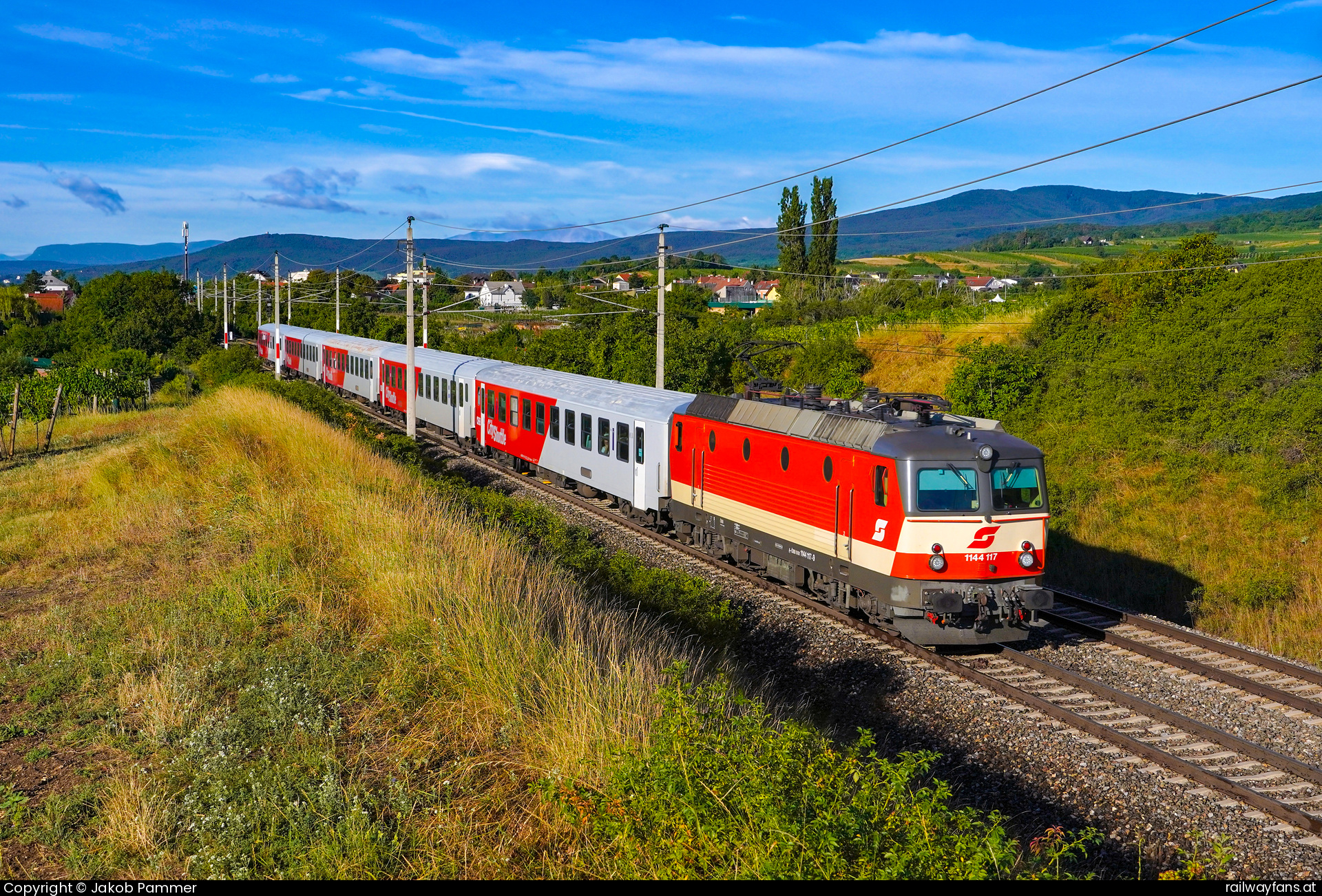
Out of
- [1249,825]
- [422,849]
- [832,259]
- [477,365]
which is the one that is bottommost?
[1249,825]

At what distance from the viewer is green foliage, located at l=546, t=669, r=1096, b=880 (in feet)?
15.7

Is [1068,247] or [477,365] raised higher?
[1068,247]

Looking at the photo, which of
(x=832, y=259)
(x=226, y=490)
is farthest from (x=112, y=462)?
(x=832, y=259)

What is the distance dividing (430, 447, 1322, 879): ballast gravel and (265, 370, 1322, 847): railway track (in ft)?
0.33

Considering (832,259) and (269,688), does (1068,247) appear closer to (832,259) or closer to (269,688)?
(832,259)

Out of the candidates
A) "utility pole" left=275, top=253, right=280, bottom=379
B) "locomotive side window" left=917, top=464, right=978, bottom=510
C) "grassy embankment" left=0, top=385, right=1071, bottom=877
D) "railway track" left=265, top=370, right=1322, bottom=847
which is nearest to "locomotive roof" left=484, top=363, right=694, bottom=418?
"railway track" left=265, top=370, right=1322, bottom=847

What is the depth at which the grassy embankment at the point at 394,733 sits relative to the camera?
17.3 feet

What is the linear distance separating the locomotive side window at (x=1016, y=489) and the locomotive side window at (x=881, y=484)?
4.09 ft

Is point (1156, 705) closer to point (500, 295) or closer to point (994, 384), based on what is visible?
point (994, 384)

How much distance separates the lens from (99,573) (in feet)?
39.4

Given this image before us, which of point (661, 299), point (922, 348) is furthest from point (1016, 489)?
point (922, 348)

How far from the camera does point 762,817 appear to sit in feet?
16.6

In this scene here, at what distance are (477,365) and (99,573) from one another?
18.4m

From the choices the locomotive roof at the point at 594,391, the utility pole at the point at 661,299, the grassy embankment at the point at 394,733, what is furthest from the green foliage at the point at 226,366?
the grassy embankment at the point at 394,733
